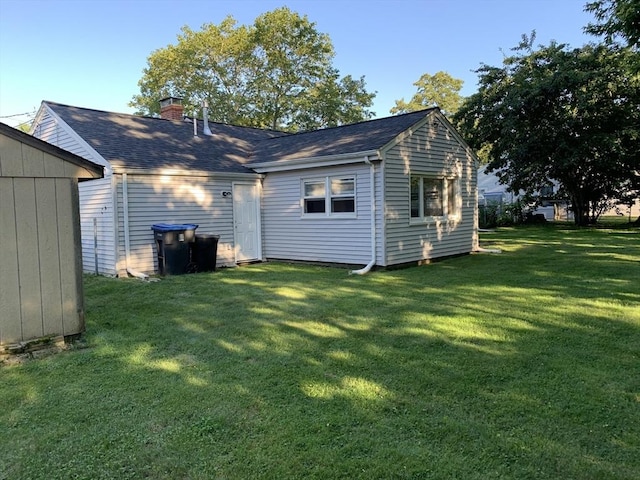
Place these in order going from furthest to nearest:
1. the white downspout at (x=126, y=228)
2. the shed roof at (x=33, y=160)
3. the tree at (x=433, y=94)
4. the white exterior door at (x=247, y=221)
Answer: the tree at (x=433, y=94)
the white exterior door at (x=247, y=221)
the white downspout at (x=126, y=228)
the shed roof at (x=33, y=160)

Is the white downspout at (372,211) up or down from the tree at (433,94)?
down

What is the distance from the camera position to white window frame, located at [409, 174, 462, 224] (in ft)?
36.5

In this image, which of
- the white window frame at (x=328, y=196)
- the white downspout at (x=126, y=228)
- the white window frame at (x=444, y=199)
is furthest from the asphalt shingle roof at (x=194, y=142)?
the white window frame at (x=444, y=199)

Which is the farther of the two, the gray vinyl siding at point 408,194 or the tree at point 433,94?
the tree at point 433,94

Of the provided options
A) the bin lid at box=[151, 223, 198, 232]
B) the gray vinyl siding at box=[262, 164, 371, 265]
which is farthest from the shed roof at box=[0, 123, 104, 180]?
the gray vinyl siding at box=[262, 164, 371, 265]

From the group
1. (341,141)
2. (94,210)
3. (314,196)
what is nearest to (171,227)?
(94,210)

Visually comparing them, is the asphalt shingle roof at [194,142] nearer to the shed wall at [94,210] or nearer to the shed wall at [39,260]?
the shed wall at [94,210]

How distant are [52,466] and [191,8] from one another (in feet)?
87.5

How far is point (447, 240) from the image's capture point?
11953 mm

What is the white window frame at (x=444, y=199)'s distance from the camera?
1112 centimetres

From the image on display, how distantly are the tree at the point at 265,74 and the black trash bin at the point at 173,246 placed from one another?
25.5 metres

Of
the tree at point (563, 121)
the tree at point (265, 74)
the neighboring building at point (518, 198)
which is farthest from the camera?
the tree at point (265, 74)

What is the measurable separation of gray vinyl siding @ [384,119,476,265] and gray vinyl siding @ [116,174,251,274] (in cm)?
396

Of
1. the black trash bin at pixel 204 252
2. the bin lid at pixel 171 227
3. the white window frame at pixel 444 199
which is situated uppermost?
the white window frame at pixel 444 199
